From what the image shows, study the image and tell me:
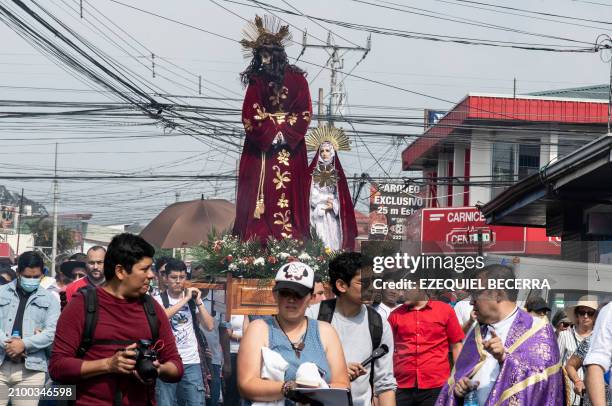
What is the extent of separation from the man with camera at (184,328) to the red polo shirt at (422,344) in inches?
111

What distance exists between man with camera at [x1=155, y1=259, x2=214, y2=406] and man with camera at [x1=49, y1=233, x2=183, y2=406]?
17.4ft

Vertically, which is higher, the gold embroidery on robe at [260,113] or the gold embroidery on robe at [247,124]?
the gold embroidery on robe at [260,113]

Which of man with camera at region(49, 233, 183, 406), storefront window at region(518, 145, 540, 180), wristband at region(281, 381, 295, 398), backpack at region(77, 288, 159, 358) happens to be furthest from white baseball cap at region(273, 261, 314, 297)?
storefront window at region(518, 145, 540, 180)

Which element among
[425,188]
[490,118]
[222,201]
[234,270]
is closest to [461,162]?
[490,118]

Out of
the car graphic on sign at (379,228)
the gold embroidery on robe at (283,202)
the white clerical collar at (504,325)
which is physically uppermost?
the car graphic on sign at (379,228)

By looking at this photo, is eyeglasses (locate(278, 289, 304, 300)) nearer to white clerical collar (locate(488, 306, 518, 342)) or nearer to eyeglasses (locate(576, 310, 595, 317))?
white clerical collar (locate(488, 306, 518, 342))

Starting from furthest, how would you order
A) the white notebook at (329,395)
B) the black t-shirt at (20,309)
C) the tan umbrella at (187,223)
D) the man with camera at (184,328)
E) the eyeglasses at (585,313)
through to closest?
the tan umbrella at (187,223) < the man with camera at (184,328) < the eyeglasses at (585,313) < the black t-shirt at (20,309) < the white notebook at (329,395)

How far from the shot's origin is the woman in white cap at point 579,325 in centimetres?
1039

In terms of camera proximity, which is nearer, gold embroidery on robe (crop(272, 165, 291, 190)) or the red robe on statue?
the red robe on statue

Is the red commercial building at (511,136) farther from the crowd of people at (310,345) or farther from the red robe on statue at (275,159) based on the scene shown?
the crowd of people at (310,345)

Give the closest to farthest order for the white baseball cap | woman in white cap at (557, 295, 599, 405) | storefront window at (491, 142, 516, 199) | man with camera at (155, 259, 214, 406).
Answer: the white baseball cap
woman in white cap at (557, 295, 599, 405)
man with camera at (155, 259, 214, 406)
storefront window at (491, 142, 516, 199)

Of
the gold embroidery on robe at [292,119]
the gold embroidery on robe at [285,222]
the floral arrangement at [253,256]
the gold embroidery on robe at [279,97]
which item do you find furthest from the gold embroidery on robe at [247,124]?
the floral arrangement at [253,256]

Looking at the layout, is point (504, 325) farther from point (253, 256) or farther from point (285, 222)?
point (285, 222)

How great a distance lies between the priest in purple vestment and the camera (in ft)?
22.3
